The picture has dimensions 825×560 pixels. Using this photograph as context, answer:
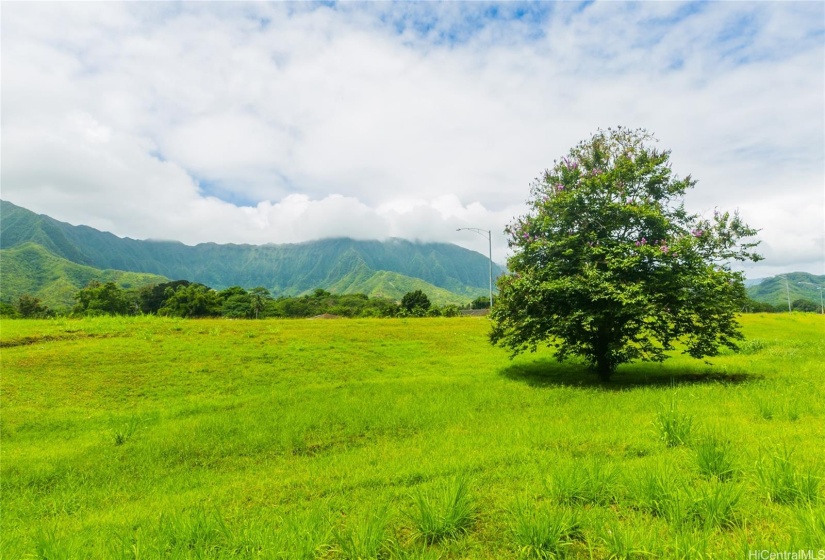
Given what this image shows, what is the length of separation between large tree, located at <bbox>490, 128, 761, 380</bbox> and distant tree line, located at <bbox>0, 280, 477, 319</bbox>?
1771 inches

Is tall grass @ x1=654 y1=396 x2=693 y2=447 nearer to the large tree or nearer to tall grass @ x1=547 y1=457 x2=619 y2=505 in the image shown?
tall grass @ x1=547 y1=457 x2=619 y2=505

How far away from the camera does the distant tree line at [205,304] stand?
68.1 metres

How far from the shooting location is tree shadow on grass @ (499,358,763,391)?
1404 cm

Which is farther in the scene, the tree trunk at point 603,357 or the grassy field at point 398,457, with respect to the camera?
the tree trunk at point 603,357

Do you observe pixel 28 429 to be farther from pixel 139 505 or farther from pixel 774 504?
pixel 774 504

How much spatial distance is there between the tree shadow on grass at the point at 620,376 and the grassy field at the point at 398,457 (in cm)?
19

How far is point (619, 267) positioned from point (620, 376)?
573cm

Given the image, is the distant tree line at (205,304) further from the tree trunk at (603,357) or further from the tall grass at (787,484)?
the tall grass at (787,484)

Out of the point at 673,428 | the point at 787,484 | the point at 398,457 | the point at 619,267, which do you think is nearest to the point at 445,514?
the point at 398,457

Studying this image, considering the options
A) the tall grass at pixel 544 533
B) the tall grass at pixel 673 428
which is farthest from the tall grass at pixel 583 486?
the tall grass at pixel 673 428

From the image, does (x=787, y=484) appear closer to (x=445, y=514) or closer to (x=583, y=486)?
(x=583, y=486)

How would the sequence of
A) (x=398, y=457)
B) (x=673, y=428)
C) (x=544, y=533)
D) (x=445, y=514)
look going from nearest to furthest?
(x=544, y=533) < (x=445, y=514) < (x=673, y=428) < (x=398, y=457)

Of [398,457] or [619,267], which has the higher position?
[619,267]

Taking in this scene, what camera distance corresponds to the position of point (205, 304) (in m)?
83.1
